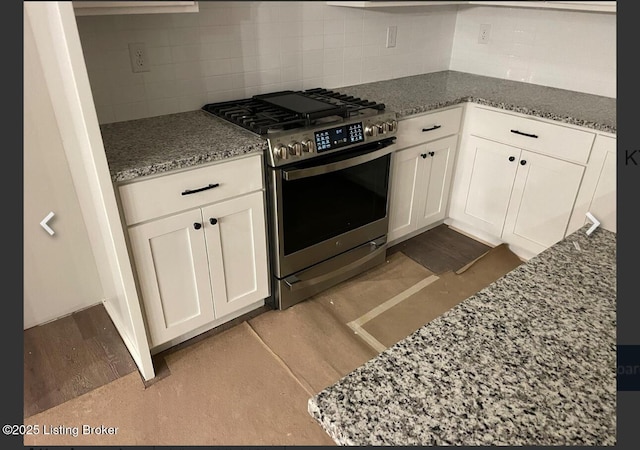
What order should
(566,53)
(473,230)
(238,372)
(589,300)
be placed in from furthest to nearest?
(473,230)
(566,53)
(238,372)
(589,300)

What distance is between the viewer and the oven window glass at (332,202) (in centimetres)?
201

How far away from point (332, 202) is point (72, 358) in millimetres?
1377

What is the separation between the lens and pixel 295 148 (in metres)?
1.85

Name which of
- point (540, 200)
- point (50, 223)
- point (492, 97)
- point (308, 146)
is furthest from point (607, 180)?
point (50, 223)

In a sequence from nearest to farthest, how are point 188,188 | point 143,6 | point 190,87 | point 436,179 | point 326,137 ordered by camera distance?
point 143,6 → point 188,188 → point 326,137 → point 190,87 → point 436,179

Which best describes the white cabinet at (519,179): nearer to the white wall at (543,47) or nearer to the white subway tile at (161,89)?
the white wall at (543,47)

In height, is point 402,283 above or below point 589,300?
below

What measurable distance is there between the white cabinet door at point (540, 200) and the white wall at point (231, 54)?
1058mm

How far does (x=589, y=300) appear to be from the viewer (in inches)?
37.4

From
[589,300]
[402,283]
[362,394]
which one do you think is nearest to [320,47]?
[402,283]

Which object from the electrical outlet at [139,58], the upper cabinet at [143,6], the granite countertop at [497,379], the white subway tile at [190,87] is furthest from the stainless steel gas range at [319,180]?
the granite countertop at [497,379]

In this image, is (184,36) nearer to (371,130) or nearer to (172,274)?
(371,130)

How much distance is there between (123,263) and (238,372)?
2.25ft

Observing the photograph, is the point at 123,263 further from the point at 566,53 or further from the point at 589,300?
the point at 566,53
